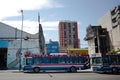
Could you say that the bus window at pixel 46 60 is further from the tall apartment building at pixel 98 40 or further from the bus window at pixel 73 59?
the tall apartment building at pixel 98 40

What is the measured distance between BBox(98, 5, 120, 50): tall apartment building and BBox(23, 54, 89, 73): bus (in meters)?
27.1

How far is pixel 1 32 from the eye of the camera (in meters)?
62.2

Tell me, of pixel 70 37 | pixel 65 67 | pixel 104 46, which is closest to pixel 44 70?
pixel 65 67

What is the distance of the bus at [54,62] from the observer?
36406 millimetres

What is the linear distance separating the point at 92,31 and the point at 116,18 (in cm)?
843

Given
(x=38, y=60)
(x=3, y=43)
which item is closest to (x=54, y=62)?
(x=38, y=60)

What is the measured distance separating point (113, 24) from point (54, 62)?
42.9 metres

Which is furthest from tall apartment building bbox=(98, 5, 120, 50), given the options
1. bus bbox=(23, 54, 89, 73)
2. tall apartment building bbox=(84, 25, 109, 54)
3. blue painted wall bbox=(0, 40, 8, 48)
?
blue painted wall bbox=(0, 40, 8, 48)

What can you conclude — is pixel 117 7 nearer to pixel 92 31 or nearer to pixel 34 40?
pixel 92 31

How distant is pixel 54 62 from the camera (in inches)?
1458

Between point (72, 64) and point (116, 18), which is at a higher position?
point (116, 18)

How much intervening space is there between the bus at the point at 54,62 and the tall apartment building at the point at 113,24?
27.1 m

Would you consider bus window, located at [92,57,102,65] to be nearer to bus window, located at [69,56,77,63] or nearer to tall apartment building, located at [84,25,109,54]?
bus window, located at [69,56,77,63]

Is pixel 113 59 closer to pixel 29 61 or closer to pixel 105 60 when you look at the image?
pixel 105 60
